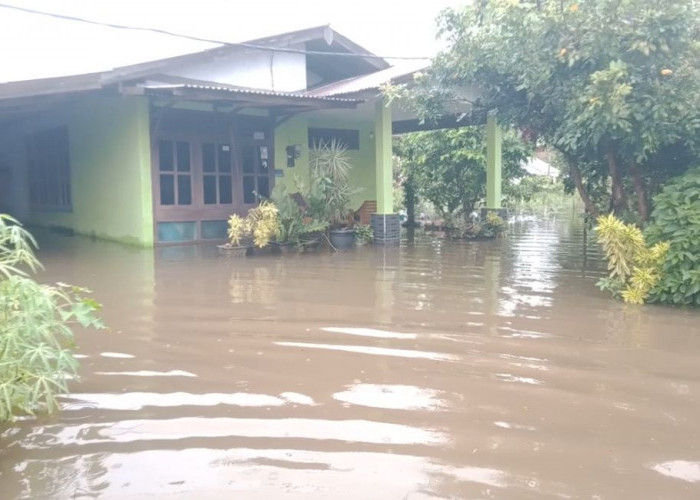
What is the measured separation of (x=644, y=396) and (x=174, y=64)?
9.51m

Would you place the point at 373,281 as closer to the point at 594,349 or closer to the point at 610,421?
the point at 594,349

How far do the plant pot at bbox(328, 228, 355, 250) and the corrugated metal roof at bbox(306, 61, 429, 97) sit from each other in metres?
2.58

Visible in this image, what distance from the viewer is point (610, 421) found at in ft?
11.2

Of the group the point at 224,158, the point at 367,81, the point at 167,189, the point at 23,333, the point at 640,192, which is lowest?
the point at 23,333

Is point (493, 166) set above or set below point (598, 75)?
below

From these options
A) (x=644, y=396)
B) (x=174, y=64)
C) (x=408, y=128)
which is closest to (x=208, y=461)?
(x=644, y=396)

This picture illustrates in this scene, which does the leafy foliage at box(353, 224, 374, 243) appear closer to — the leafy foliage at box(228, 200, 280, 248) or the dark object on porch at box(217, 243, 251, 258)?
the leafy foliage at box(228, 200, 280, 248)

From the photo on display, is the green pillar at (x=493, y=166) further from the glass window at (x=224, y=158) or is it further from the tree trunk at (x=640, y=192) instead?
the tree trunk at (x=640, y=192)

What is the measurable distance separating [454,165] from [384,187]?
4.01 m

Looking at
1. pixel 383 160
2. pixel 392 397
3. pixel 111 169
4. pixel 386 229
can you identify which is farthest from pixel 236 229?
pixel 392 397

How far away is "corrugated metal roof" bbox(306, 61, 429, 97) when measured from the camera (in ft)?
37.8

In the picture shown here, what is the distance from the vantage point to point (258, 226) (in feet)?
34.6

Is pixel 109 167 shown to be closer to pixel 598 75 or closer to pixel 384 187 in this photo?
pixel 384 187

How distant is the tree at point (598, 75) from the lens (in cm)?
614
